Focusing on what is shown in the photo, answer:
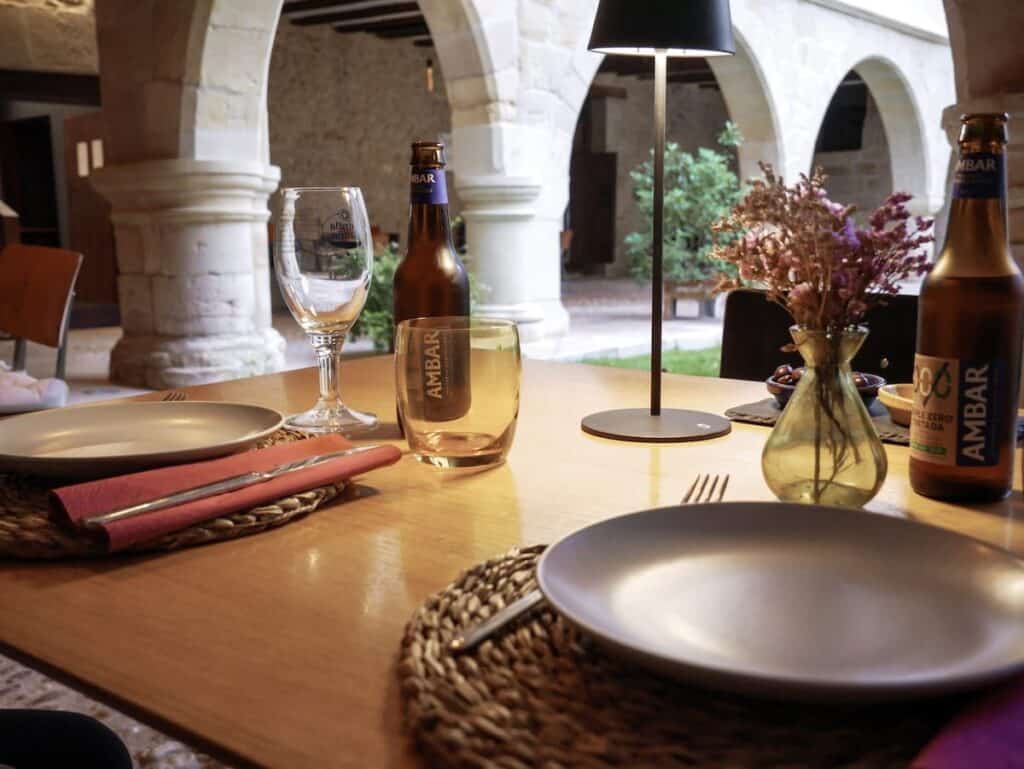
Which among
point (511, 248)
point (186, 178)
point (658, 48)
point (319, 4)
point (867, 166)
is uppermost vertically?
point (319, 4)

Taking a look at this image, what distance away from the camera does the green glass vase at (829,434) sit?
719 mm

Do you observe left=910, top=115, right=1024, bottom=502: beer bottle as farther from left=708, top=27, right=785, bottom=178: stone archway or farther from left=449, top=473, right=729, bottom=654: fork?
left=708, top=27, right=785, bottom=178: stone archway

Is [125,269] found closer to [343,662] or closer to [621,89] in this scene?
[343,662]

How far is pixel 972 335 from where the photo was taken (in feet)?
2.41

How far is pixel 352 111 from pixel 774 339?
26.9ft

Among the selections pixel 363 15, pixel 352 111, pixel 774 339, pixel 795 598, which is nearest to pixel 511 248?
pixel 363 15

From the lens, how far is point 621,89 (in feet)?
40.1

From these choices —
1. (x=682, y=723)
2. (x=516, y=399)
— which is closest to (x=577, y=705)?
(x=682, y=723)

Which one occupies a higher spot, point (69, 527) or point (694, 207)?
point (694, 207)

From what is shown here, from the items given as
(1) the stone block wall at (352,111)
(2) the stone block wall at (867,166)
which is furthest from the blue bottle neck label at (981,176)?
(2) the stone block wall at (867,166)

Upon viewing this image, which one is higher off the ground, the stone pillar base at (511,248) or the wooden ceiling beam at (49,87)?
the wooden ceiling beam at (49,87)

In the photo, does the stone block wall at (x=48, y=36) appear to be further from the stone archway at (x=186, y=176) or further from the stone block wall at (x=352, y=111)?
the stone archway at (x=186, y=176)

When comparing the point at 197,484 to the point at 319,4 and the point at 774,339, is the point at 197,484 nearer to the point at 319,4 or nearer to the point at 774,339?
the point at 774,339

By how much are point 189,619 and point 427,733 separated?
0.22m
